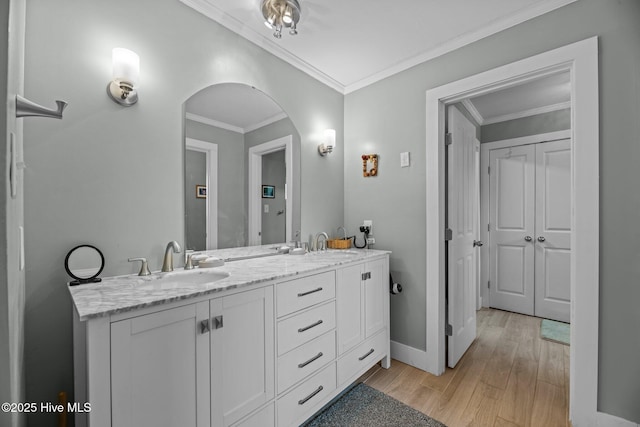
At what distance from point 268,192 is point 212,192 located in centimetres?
48

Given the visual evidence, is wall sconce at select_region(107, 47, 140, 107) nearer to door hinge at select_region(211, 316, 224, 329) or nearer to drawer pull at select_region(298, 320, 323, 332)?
door hinge at select_region(211, 316, 224, 329)

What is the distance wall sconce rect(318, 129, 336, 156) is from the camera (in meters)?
2.52

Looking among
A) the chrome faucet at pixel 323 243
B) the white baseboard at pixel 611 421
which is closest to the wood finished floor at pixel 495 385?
the white baseboard at pixel 611 421

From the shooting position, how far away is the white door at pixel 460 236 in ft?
7.42

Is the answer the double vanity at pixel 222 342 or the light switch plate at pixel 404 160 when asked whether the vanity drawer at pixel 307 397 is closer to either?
the double vanity at pixel 222 342

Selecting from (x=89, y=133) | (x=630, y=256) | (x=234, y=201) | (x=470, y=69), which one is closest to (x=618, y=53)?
(x=470, y=69)

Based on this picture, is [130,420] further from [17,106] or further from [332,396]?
[332,396]

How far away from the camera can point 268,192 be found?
7.19 ft

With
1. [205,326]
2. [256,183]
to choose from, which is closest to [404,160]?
[256,183]

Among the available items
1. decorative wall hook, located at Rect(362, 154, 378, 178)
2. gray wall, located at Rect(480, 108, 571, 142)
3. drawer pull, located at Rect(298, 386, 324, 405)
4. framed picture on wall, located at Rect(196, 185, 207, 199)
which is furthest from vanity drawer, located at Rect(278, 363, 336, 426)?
gray wall, located at Rect(480, 108, 571, 142)

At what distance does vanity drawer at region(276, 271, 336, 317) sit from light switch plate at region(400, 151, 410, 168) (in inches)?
47.0

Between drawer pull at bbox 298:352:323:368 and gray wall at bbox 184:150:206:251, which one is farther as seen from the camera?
gray wall at bbox 184:150:206:251

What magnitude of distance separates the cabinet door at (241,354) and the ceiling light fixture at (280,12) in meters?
1.57

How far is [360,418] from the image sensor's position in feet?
5.49
